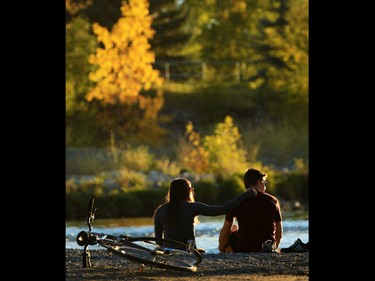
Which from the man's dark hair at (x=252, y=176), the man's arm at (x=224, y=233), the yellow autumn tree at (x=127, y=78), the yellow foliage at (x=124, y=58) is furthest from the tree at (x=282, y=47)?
the man's dark hair at (x=252, y=176)

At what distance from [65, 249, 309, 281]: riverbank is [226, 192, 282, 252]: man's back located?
336mm

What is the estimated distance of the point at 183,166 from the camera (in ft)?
107

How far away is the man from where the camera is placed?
34.9 feet

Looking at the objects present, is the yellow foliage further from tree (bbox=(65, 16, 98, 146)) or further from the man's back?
the man's back

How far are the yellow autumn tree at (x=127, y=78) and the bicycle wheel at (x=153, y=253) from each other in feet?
85.6

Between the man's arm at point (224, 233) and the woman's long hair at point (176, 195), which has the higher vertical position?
the woman's long hair at point (176, 195)

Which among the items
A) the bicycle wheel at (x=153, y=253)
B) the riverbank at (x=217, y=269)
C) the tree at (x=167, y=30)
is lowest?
the riverbank at (x=217, y=269)

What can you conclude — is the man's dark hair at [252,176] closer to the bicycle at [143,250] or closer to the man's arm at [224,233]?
the man's arm at [224,233]

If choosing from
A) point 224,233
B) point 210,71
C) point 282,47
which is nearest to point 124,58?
point 282,47

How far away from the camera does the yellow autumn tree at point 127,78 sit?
35562 millimetres

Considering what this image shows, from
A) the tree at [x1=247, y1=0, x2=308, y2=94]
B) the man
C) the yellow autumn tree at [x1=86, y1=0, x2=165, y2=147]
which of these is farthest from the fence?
the man

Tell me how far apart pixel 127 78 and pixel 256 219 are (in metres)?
25.9
